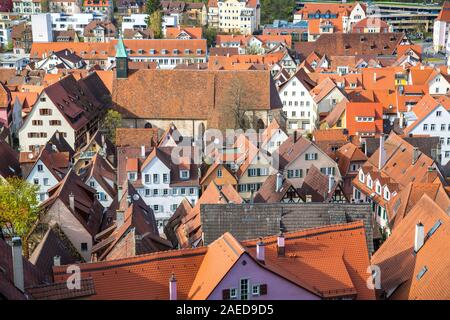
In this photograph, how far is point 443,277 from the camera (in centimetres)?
2345

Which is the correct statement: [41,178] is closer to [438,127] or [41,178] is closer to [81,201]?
[81,201]

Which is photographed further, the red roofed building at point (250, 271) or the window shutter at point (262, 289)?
the window shutter at point (262, 289)

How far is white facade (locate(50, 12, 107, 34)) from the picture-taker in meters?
127

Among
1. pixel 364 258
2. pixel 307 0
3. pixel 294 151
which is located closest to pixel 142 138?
pixel 294 151

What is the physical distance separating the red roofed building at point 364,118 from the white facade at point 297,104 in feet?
37.6

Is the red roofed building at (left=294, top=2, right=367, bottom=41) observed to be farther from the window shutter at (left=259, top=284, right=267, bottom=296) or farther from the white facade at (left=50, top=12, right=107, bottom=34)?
the window shutter at (left=259, top=284, right=267, bottom=296)

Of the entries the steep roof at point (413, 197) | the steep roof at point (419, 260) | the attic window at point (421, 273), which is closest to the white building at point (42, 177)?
the steep roof at point (413, 197)

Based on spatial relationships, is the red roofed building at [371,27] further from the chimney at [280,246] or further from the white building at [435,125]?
the chimney at [280,246]

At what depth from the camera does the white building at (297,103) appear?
70812 mm

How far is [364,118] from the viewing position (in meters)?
59.1

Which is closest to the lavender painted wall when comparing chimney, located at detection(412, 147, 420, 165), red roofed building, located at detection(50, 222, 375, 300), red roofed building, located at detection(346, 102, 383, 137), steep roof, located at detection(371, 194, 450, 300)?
red roofed building, located at detection(50, 222, 375, 300)

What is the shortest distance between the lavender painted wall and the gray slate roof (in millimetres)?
7571

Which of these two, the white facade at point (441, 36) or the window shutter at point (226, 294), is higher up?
the window shutter at point (226, 294)

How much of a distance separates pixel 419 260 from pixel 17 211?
19136mm
